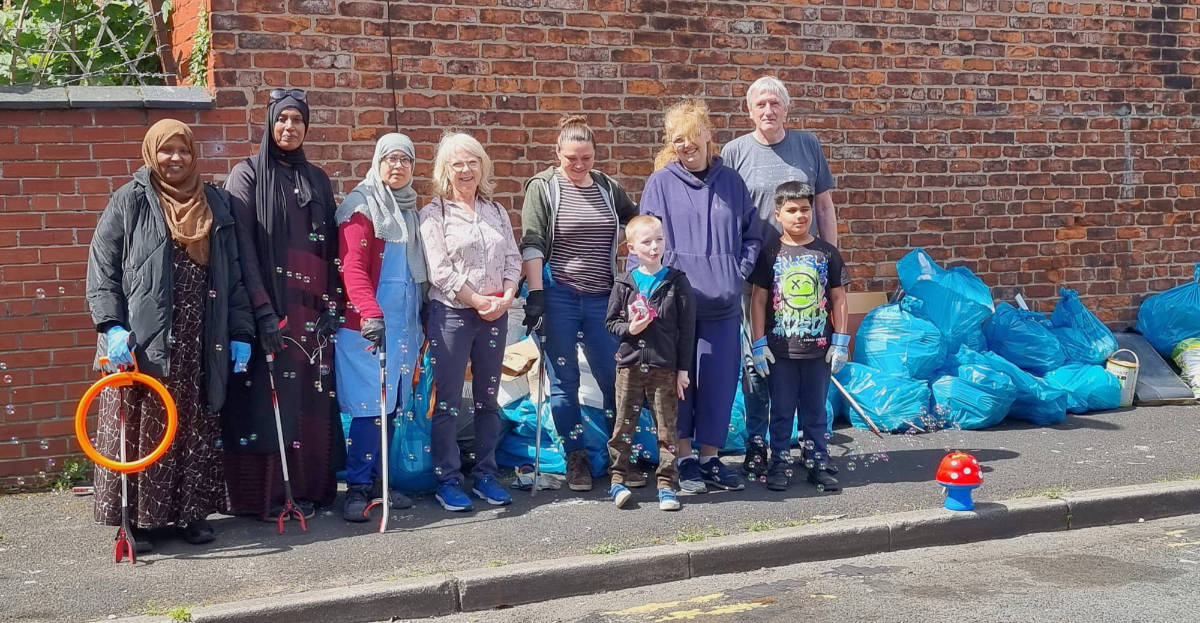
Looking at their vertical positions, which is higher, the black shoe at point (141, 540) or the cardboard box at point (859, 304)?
the cardboard box at point (859, 304)

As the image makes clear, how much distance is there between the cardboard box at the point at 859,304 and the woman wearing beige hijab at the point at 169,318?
180 inches

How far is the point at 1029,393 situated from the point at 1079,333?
3.40ft

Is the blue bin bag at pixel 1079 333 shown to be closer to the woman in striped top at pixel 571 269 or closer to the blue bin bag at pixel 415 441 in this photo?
the woman in striped top at pixel 571 269

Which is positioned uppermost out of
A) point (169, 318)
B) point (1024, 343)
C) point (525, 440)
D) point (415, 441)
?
point (169, 318)

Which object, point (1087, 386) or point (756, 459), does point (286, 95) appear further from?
point (1087, 386)

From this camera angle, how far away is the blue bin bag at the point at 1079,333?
335 inches

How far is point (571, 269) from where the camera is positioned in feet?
20.4

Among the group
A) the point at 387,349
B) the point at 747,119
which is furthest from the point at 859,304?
the point at 387,349

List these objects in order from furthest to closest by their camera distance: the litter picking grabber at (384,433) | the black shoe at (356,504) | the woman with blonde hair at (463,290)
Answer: the woman with blonde hair at (463,290)
the black shoe at (356,504)
the litter picking grabber at (384,433)

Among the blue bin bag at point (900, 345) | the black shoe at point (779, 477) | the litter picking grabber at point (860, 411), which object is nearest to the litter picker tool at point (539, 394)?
the black shoe at point (779, 477)

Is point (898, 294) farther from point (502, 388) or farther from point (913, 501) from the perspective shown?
point (502, 388)

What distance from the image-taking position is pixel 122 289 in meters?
5.17

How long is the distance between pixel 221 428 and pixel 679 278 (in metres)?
2.41

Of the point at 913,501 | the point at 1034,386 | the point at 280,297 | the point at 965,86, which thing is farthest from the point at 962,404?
the point at 280,297
